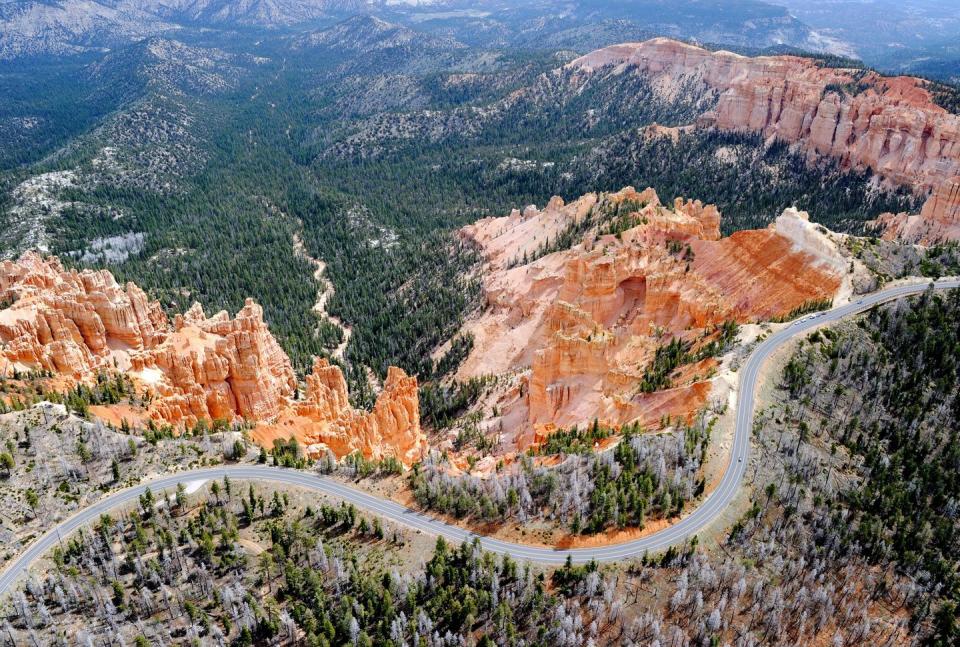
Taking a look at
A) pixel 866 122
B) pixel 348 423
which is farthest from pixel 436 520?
pixel 866 122

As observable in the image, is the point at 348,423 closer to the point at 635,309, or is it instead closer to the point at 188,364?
the point at 188,364

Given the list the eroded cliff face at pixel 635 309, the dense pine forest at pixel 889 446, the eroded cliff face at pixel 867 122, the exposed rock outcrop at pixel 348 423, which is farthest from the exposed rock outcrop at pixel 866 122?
the exposed rock outcrop at pixel 348 423

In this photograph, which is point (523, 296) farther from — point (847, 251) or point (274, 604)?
point (274, 604)

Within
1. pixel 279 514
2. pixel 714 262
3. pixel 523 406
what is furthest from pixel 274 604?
pixel 714 262

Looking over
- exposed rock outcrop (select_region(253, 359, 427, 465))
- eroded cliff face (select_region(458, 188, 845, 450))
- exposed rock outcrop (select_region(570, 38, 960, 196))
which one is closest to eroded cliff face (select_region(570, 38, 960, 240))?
exposed rock outcrop (select_region(570, 38, 960, 196))

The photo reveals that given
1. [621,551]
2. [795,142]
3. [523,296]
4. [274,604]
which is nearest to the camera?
[274,604]

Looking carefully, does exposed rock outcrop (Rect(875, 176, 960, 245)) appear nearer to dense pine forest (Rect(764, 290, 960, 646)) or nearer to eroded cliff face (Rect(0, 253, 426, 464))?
dense pine forest (Rect(764, 290, 960, 646))
